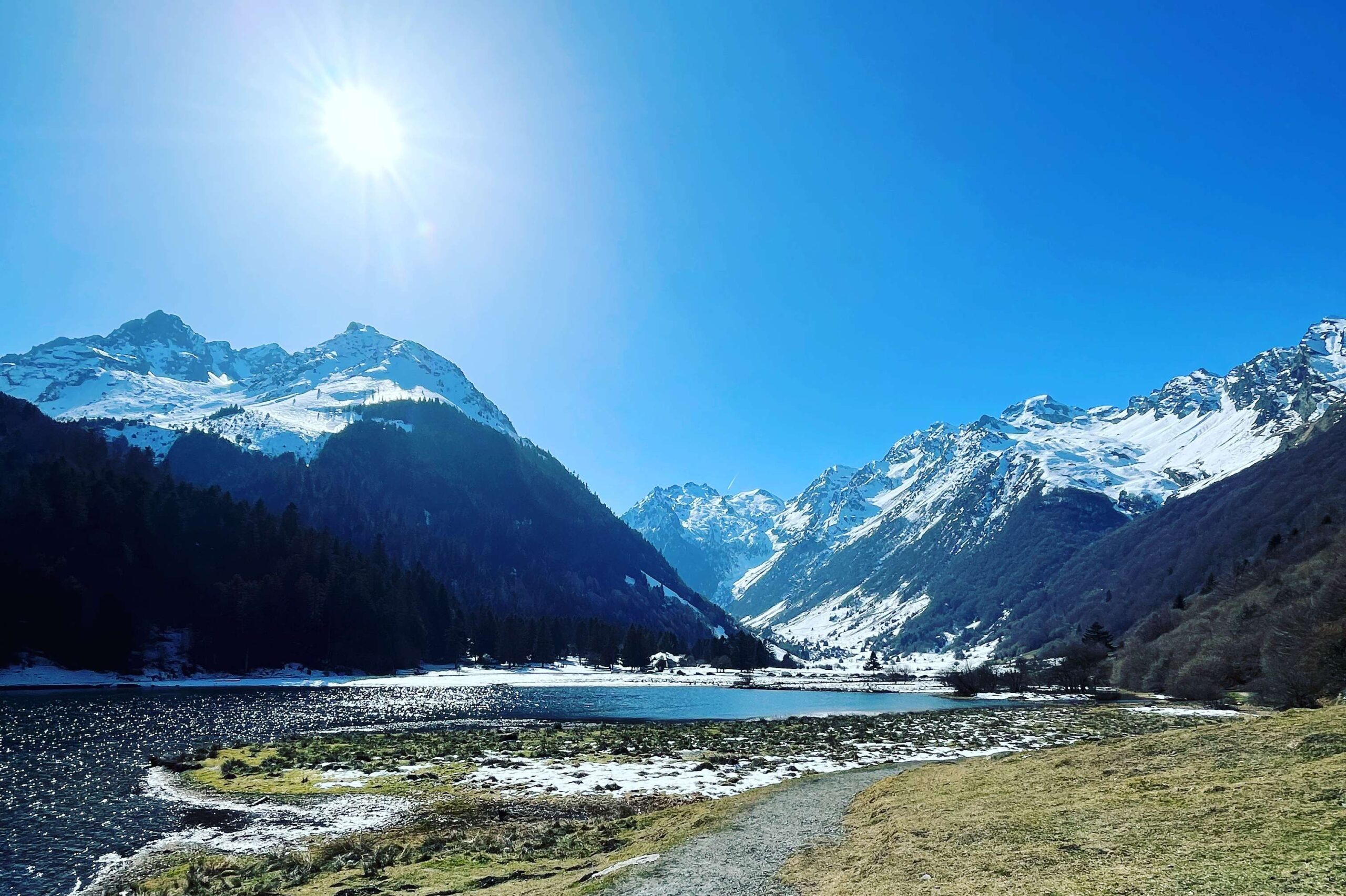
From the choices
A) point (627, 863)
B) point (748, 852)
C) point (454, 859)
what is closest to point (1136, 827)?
point (748, 852)

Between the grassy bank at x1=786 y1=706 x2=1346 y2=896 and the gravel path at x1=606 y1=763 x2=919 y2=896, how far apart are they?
104cm

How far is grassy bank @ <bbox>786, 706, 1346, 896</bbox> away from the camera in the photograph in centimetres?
1212

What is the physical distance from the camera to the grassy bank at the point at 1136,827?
39.8ft

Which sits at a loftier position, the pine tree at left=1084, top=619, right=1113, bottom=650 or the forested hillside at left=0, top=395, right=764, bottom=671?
the forested hillside at left=0, top=395, right=764, bottom=671

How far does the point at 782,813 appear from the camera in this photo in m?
26.5

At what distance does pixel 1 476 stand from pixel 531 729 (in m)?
133

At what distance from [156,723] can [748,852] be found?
70746 millimetres

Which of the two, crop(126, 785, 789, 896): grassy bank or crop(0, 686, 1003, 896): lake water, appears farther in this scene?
crop(0, 686, 1003, 896): lake water

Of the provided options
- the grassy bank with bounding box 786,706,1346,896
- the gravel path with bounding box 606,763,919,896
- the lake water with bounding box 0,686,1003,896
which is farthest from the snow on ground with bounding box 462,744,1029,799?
the lake water with bounding box 0,686,1003,896

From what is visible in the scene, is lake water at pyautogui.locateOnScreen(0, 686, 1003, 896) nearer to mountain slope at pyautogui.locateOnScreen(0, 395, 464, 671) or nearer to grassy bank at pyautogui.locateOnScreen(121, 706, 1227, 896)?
grassy bank at pyautogui.locateOnScreen(121, 706, 1227, 896)

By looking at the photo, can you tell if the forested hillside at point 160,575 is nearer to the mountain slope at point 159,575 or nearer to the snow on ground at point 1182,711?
the mountain slope at point 159,575

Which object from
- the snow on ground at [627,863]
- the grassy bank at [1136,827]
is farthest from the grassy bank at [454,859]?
the grassy bank at [1136,827]

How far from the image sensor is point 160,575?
134750mm

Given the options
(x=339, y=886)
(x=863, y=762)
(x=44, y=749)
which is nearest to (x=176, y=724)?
(x=44, y=749)
